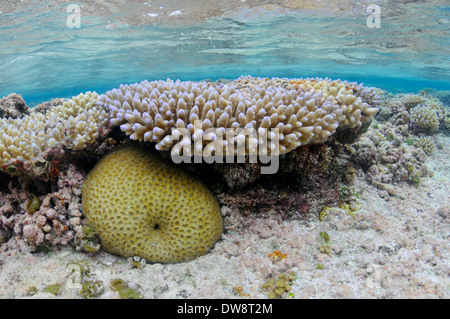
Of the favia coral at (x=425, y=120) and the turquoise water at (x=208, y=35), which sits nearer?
the favia coral at (x=425, y=120)

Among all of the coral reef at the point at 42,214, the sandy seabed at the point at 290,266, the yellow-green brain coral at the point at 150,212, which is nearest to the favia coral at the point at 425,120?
the sandy seabed at the point at 290,266

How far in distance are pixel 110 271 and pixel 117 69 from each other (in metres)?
31.8

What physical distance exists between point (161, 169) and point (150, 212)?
65cm

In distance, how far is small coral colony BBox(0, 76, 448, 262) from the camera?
338cm

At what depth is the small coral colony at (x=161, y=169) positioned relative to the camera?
133 inches

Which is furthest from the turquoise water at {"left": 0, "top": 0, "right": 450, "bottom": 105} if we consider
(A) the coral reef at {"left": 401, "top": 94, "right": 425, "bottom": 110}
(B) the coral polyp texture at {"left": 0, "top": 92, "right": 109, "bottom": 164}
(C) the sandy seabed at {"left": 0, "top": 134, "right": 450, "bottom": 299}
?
(C) the sandy seabed at {"left": 0, "top": 134, "right": 450, "bottom": 299}

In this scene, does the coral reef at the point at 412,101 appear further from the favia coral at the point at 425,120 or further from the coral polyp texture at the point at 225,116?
the coral polyp texture at the point at 225,116

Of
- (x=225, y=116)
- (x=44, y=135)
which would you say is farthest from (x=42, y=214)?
(x=225, y=116)

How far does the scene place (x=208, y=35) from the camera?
19.1 meters

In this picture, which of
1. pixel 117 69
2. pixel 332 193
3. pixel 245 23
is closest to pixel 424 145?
pixel 332 193

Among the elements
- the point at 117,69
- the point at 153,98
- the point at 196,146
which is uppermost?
the point at 117,69

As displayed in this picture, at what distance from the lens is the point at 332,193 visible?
171 inches

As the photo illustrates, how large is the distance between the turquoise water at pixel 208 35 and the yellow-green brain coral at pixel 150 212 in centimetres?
1248

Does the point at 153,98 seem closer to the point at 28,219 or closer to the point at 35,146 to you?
the point at 35,146
